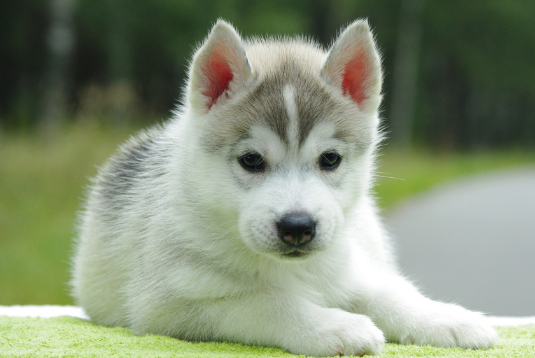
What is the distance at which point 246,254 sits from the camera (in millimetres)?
3416

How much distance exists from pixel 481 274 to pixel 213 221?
668 cm

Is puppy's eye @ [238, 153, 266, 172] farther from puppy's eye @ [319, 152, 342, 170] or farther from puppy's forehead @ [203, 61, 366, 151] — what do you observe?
puppy's eye @ [319, 152, 342, 170]

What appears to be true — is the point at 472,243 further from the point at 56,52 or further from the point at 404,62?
the point at 404,62

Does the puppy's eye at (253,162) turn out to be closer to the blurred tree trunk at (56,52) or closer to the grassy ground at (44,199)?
the grassy ground at (44,199)

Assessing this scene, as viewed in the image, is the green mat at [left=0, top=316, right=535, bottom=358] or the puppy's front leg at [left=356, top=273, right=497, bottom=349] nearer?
the green mat at [left=0, top=316, right=535, bottom=358]

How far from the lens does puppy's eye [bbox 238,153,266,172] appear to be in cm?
325

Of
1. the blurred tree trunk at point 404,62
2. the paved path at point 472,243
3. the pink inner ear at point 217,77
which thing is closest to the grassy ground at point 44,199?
the paved path at point 472,243

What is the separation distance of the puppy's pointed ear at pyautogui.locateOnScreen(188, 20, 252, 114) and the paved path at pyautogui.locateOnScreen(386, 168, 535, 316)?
3509 mm

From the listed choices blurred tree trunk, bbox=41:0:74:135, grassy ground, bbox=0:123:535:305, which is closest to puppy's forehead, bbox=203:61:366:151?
grassy ground, bbox=0:123:535:305

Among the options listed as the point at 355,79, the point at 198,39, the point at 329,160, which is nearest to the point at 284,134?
the point at 329,160

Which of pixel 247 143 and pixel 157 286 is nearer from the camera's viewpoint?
pixel 247 143

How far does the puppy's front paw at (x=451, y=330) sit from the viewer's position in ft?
10.8

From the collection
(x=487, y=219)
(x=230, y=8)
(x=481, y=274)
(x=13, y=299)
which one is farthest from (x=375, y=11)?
(x=13, y=299)

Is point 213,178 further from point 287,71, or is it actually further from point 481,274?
point 481,274
